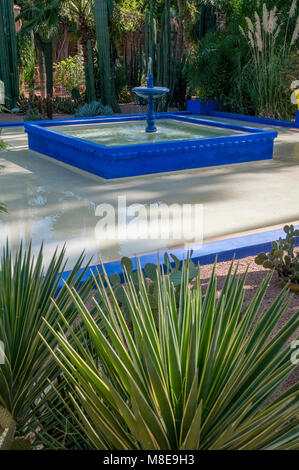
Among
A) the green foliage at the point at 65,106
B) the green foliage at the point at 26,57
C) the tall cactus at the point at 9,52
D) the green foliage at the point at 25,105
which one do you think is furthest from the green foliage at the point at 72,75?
the green foliage at the point at 25,105

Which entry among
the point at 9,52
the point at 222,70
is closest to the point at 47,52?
the point at 9,52

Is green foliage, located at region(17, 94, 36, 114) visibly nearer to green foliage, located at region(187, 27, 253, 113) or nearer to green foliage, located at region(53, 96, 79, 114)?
green foliage, located at region(53, 96, 79, 114)

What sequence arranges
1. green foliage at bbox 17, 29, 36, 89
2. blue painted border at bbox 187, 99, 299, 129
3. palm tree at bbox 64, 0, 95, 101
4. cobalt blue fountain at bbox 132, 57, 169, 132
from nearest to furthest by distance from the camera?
cobalt blue fountain at bbox 132, 57, 169, 132 < blue painted border at bbox 187, 99, 299, 129 < palm tree at bbox 64, 0, 95, 101 < green foliage at bbox 17, 29, 36, 89

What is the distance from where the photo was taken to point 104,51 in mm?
14219

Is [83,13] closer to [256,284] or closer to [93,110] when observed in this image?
[93,110]

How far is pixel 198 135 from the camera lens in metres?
9.52

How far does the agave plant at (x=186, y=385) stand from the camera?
113cm

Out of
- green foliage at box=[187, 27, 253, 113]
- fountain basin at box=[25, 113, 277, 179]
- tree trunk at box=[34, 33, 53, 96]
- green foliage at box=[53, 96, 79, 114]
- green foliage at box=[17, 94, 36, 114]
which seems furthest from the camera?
tree trunk at box=[34, 33, 53, 96]

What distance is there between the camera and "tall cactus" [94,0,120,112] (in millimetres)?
13797

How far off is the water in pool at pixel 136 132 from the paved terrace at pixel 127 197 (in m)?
1.19

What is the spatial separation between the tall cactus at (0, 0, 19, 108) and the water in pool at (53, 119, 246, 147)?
4.80 metres

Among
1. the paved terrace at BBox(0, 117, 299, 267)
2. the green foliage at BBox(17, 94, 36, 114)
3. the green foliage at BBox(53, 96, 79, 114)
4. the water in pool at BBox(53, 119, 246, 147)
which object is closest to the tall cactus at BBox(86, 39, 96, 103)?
the green foliage at BBox(53, 96, 79, 114)

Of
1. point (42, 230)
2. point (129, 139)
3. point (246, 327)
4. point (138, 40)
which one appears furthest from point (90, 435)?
point (138, 40)
